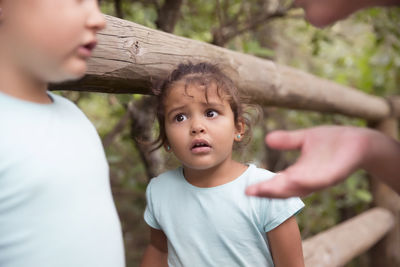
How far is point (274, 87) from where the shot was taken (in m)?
1.60

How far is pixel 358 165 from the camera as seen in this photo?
56cm

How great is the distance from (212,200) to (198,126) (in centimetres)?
18

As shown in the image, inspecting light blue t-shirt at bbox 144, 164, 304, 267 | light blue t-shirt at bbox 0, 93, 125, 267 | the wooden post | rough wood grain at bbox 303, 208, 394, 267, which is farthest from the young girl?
the wooden post

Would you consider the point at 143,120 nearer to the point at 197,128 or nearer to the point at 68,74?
the point at 197,128

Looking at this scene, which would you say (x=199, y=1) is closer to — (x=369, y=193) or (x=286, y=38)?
(x=286, y=38)

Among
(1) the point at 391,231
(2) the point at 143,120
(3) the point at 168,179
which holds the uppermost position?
(3) the point at 168,179

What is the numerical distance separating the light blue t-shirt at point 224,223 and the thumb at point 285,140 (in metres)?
0.41

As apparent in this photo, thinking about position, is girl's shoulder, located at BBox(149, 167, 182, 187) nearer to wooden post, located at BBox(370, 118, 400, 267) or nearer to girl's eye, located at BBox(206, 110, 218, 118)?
girl's eye, located at BBox(206, 110, 218, 118)

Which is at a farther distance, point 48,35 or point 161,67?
point 161,67

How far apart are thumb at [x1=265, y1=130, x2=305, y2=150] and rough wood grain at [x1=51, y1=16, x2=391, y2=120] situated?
43 cm

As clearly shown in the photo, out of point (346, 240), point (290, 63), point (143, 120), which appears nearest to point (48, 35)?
point (143, 120)

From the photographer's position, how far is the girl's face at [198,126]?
0.94 m

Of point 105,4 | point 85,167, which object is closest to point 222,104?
point 85,167

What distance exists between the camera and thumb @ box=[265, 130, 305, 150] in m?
0.55
